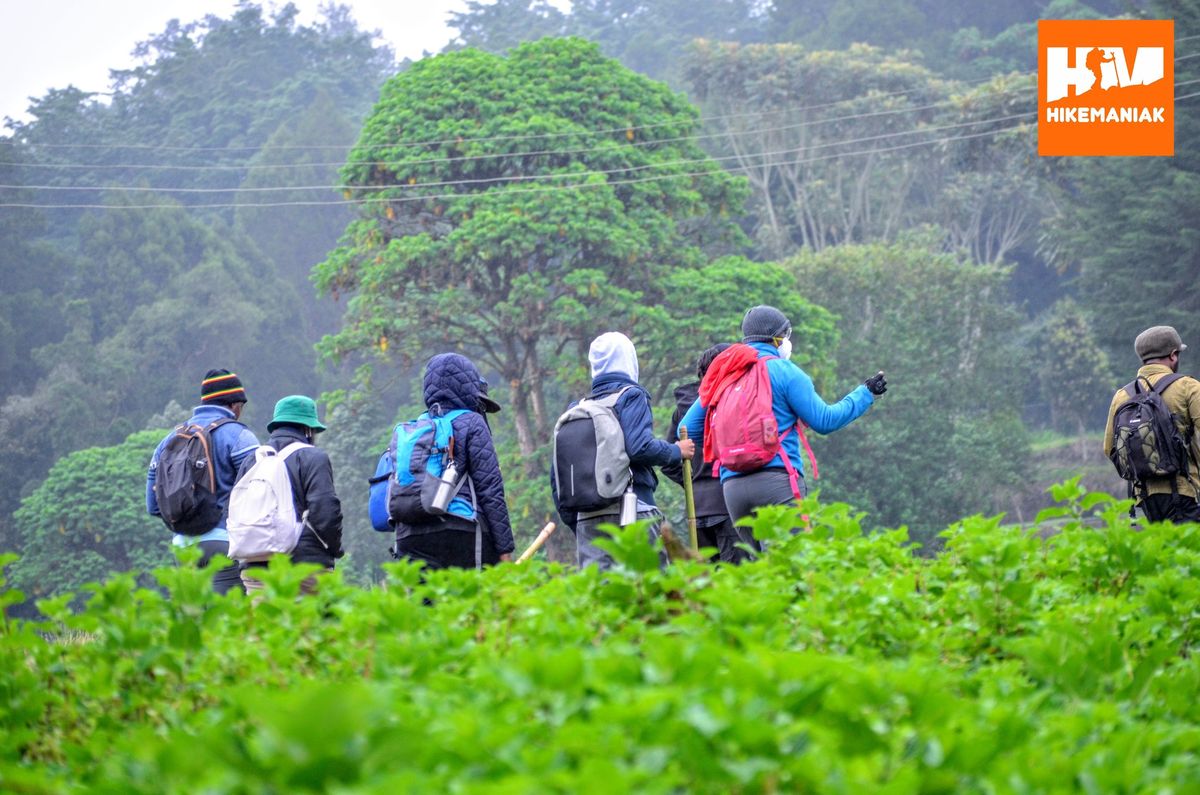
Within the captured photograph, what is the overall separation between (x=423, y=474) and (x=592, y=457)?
2.16ft

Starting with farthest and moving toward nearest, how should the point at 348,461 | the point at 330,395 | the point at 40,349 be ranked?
the point at 40,349
the point at 348,461
the point at 330,395

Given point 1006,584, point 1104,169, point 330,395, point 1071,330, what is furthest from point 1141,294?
point 1006,584

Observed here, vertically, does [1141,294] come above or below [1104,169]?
below

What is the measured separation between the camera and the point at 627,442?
585cm

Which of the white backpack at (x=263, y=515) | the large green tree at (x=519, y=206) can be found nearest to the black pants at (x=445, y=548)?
the white backpack at (x=263, y=515)

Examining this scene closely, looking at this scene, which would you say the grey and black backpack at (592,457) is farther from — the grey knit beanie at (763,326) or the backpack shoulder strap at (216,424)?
the backpack shoulder strap at (216,424)

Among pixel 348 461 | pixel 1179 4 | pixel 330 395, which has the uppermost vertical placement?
pixel 1179 4

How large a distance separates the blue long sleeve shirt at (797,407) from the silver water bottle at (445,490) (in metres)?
1.17

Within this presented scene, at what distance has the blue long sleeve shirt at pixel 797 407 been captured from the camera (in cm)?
594

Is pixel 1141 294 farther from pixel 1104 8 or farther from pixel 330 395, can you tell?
pixel 1104 8

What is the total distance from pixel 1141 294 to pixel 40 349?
98.3ft

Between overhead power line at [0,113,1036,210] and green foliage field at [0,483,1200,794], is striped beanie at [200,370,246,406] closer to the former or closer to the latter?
green foliage field at [0,483,1200,794]

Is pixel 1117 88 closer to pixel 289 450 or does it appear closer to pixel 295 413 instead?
pixel 295 413

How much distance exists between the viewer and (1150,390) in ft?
21.4
